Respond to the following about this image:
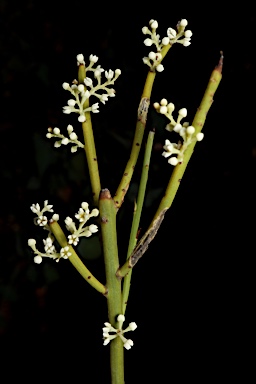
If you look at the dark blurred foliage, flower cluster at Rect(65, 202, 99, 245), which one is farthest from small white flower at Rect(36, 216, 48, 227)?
the dark blurred foliage

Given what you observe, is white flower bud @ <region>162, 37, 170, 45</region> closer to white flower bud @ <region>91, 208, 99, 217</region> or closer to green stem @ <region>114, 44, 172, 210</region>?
green stem @ <region>114, 44, 172, 210</region>

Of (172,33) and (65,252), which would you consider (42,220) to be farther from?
(172,33)

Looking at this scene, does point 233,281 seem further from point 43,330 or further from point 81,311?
point 43,330

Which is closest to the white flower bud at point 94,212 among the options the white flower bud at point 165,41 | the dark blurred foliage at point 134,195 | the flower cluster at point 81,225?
the flower cluster at point 81,225

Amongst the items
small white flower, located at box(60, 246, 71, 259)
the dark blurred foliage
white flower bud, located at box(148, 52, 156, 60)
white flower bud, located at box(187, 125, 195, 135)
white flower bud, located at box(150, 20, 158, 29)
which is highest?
the dark blurred foliage

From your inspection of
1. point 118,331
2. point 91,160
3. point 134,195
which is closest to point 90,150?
point 91,160

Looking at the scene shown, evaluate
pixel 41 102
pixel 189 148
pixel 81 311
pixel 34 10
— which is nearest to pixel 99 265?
pixel 81 311

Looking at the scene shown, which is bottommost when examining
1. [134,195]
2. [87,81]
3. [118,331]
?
[118,331]
